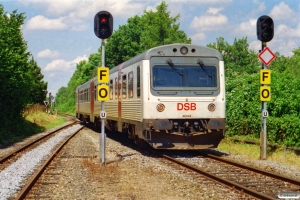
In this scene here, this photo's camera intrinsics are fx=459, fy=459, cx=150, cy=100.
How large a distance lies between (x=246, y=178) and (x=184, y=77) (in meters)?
4.85

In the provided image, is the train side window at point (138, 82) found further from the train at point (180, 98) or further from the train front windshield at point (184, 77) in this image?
the train front windshield at point (184, 77)

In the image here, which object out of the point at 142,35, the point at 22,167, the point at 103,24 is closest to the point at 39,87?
the point at 142,35

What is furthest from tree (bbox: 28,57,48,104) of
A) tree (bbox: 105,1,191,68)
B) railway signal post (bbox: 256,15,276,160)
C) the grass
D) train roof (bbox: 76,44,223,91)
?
railway signal post (bbox: 256,15,276,160)

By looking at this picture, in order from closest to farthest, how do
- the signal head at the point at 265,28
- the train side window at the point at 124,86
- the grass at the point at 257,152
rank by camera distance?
the grass at the point at 257,152, the signal head at the point at 265,28, the train side window at the point at 124,86

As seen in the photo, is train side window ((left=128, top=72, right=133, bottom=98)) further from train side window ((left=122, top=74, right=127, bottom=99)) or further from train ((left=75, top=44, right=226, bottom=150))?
train ((left=75, top=44, right=226, bottom=150))

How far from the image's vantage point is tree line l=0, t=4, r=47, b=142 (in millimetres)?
20783

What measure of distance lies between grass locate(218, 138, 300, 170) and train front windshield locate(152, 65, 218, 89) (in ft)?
8.75

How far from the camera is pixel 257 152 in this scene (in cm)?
1554

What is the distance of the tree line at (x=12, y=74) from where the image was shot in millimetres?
20783

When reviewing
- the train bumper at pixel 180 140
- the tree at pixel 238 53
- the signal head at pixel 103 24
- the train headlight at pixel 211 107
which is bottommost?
the train bumper at pixel 180 140

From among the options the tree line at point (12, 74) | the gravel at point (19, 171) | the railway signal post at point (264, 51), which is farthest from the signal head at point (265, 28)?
the tree line at point (12, 74)

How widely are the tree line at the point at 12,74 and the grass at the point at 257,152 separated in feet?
32.3

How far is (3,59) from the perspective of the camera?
20.4 metres

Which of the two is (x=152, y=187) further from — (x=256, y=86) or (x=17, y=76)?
(x=17, y=76)
